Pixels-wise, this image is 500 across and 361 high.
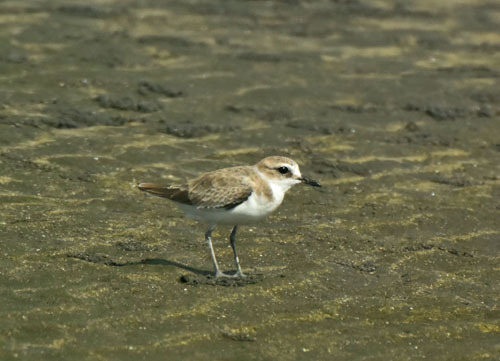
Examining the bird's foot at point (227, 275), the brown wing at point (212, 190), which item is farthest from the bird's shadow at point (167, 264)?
the brown wing at point (212, 190)

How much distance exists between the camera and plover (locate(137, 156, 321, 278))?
8.64m

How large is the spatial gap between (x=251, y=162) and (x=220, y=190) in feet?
9.97

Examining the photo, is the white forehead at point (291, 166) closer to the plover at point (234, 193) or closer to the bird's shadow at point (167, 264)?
the plover at point (234, 193)

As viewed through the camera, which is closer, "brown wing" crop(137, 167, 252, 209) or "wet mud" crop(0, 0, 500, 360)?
"wet mud" crop(0, 0, 500, 360)

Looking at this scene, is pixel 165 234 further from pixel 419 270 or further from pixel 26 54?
pixel 26 54

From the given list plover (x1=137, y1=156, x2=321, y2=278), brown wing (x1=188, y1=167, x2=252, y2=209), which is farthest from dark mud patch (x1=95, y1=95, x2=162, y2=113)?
brown wing (x1=188, y1=167, x2=252, y2=209)

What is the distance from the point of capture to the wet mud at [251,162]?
25.2 feet

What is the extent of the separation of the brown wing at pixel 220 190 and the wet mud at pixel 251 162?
0.63 meters

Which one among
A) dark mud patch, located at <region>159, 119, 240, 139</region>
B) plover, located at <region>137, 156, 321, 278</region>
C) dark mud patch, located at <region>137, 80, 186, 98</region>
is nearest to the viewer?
plover, located at <region>137, 156, 321, 278</region>

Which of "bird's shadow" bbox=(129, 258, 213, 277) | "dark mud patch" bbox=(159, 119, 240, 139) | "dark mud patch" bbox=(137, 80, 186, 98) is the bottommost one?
"bird's shadow" bbox=(129, 258, 213, 277)

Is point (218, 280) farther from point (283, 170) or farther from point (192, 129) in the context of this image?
point (192, 129)

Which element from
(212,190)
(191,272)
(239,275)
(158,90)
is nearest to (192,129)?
(158,90)

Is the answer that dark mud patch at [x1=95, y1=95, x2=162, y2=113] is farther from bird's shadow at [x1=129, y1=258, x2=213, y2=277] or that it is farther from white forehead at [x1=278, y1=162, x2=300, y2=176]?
bird's shadow at [x1=129, y1=258, x2=213, y2=277]

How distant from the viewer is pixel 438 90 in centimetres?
1452
